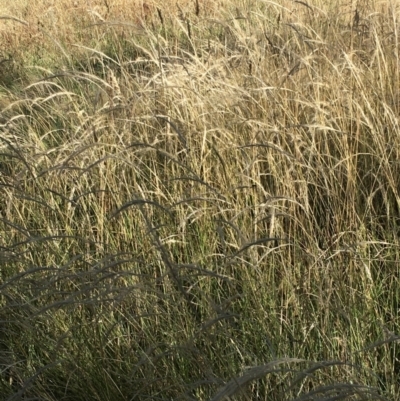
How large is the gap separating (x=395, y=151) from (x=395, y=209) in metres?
0.20

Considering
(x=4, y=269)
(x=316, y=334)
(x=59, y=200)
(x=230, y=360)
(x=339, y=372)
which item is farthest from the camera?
(x=59, y=200)

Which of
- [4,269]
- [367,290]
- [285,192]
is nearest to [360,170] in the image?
[285,192]

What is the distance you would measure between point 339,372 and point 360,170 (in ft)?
3.20

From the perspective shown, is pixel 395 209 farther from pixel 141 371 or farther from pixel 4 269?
pixel 4 269

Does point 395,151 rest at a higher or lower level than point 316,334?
higher

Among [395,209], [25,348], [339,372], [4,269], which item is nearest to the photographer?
[339,372]

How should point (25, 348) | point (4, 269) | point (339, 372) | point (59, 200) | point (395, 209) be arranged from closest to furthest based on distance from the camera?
point (339, 372)
point (25, 348)
point (4, 269)
point (395, 209)
point (59, 200)

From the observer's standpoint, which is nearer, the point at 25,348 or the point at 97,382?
the point at 97,382

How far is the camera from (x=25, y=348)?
186 cm

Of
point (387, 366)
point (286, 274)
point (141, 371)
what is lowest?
point (387, 366)

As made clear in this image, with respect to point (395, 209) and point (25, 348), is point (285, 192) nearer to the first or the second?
point (395, 209)

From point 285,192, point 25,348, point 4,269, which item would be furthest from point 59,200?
point 285,192

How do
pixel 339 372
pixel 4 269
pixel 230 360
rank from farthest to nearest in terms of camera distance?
1. pixel 4 269
2. pixel 230 360
3. pixel 339 372

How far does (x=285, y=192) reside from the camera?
197cm
